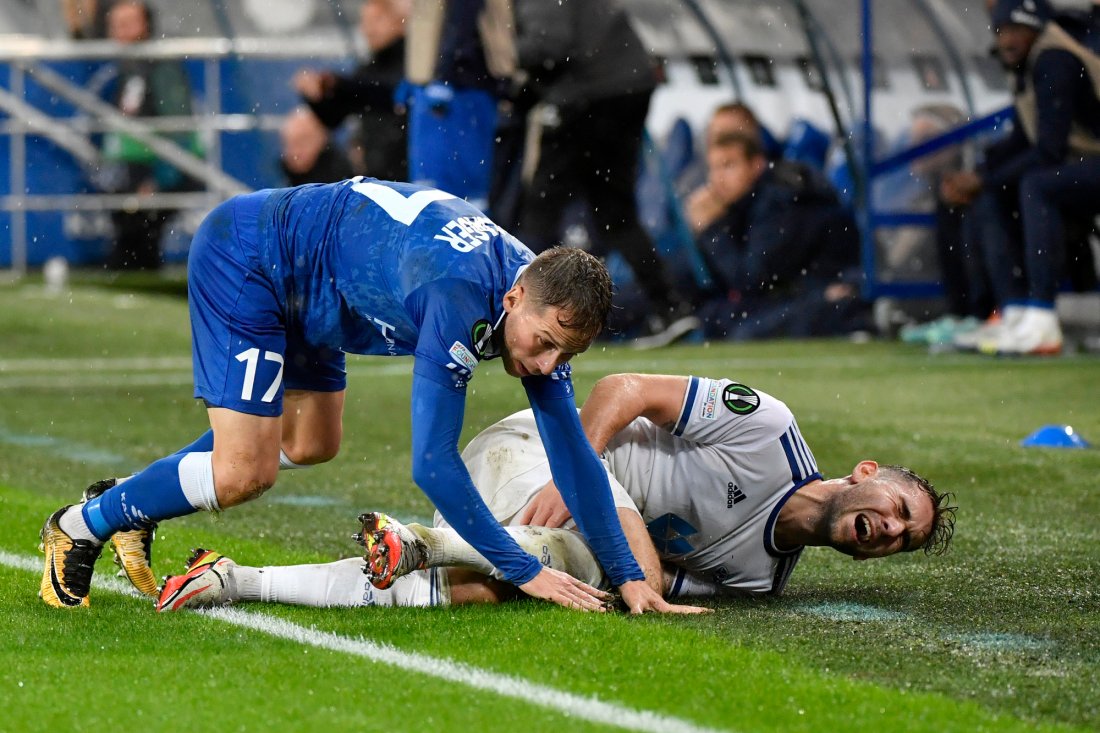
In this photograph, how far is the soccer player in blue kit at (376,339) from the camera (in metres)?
3.98

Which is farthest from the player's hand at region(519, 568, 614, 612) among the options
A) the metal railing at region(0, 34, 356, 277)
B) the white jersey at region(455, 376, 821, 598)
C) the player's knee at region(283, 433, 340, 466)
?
the metal railing at region(0, 34, 356, 277)

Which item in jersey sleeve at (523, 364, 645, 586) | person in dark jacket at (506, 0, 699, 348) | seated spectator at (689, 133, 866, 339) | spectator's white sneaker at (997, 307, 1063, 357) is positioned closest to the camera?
jersey sleeve at (523, 364, 645, 586)

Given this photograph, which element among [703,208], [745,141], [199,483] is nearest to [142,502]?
[199,483]

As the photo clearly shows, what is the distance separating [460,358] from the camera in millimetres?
3939

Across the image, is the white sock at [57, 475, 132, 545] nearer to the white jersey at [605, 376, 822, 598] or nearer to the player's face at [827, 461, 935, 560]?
the white jersey at [605, 376, 822, 598]

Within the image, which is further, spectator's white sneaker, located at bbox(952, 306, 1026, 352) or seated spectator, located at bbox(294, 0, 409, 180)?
seated spectator, located at bbox(294, 0, 409, 180)

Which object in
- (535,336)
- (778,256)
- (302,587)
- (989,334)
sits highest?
(535,336)

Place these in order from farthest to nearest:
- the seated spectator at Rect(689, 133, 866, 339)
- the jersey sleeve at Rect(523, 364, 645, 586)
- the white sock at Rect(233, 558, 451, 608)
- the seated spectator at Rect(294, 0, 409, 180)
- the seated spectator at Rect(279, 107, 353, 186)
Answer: the seated spectator at Rect(279, 107, 353, 186), the seated spectator at Rect(294, 0, 409, 180), the seated spectator at Rect(689, 133, 866, 339), the white sock at Rect(233, 558, 451, 608), the jersey sleeve at Rect(523, 364, 645, 586)

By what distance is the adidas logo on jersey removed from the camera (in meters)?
4.78

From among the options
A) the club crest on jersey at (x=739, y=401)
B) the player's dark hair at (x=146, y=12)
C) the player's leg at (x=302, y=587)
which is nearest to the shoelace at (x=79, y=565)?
the player's leg at (x=302, y=587)

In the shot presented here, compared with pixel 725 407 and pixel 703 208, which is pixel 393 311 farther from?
pixel 703 208

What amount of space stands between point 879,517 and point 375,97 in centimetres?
1191

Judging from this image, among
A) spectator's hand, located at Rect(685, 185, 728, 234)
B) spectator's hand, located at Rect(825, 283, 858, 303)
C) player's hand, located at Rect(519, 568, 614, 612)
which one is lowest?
spectator's hand, located at Rect(825, 283, 858, 303)

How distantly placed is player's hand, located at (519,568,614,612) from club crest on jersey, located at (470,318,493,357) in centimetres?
67
